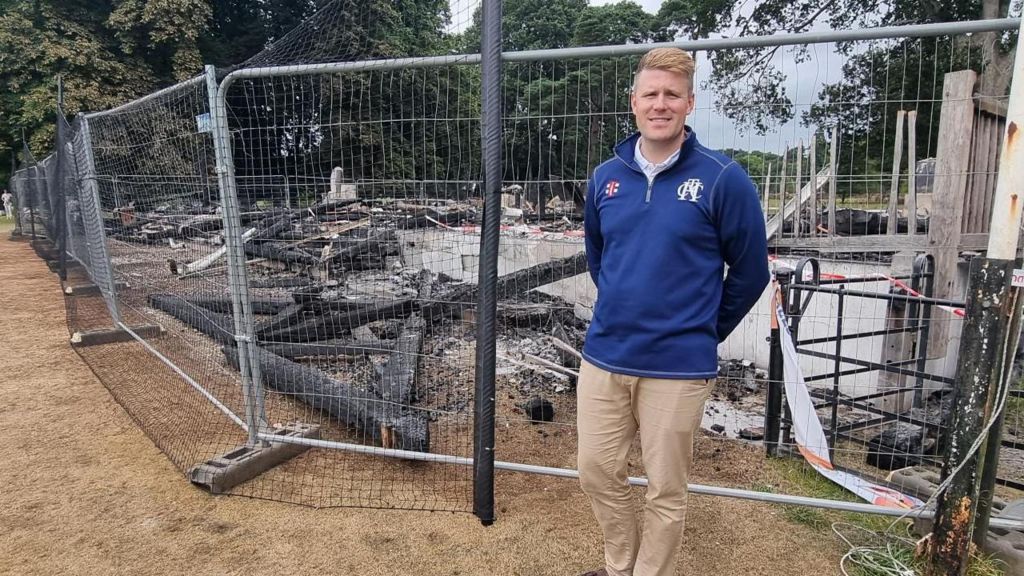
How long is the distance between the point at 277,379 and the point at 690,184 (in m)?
4.09

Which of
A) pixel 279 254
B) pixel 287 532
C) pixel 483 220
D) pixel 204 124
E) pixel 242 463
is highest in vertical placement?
pixel 204 124

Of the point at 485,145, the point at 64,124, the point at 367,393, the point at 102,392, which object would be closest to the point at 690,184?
the point at 485,145

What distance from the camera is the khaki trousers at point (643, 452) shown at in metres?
1.95

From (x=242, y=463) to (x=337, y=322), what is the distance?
359 centimetres

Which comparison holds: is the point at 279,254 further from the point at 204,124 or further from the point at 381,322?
the point at 204,124

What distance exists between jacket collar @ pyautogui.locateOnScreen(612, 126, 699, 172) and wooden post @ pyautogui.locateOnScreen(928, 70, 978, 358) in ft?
8.69

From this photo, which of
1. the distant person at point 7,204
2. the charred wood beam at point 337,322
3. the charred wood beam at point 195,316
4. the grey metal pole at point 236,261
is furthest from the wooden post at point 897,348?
the distant person at point 7,204


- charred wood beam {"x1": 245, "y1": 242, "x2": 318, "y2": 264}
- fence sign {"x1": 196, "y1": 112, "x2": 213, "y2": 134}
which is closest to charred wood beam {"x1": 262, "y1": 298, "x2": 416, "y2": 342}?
fence sign {"x1": 196, "y1": 112, "x2": 213, "y2": 134}

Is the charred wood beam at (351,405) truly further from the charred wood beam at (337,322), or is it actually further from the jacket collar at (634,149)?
the jacket collar at (634,149)

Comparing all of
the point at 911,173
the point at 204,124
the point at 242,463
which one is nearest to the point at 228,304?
the point at 242,463

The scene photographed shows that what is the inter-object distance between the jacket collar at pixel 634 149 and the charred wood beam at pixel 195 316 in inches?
184

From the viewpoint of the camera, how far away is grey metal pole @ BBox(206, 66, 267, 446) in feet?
10.2

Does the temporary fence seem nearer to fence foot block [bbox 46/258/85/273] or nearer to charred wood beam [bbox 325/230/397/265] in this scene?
charred wood beam [bbox 325/230/397/265]

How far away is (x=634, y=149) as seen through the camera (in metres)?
2.04
